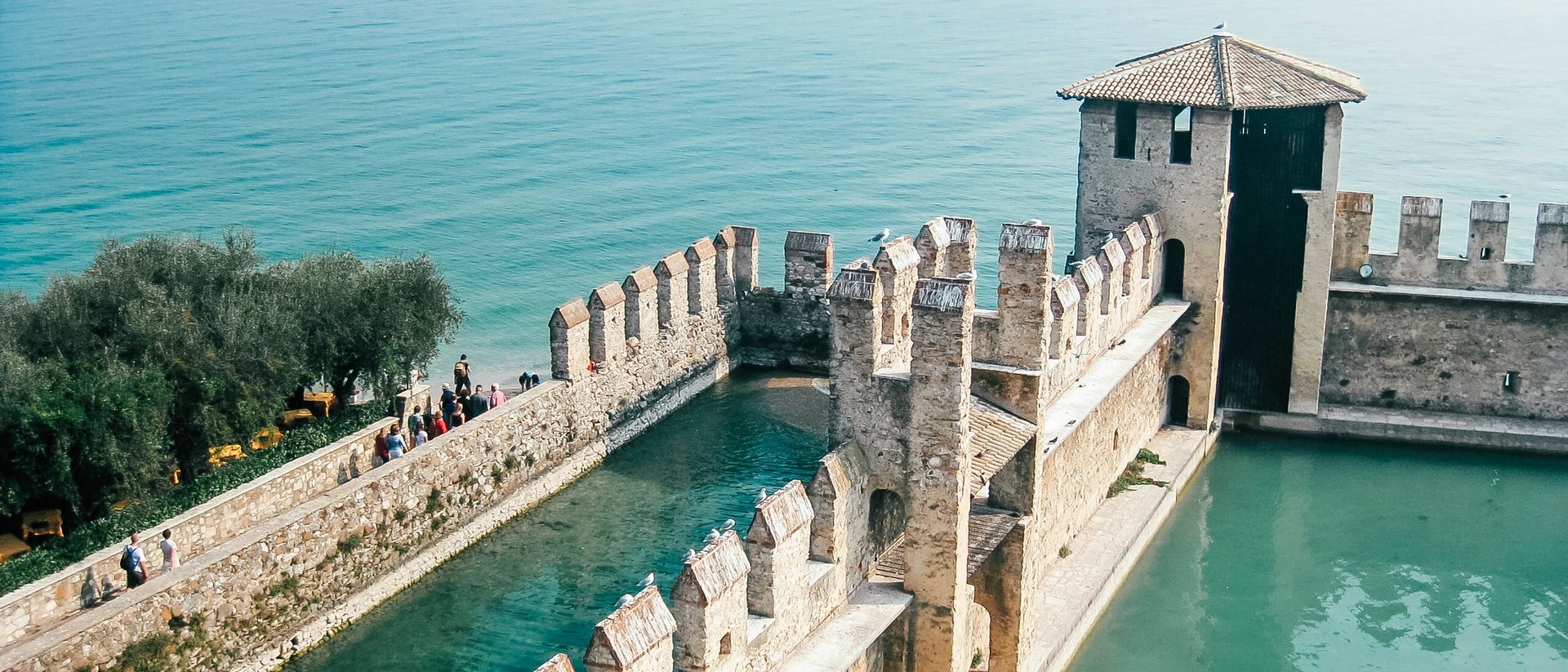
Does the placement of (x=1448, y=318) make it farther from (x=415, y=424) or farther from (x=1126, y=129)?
(x=415, y=424)

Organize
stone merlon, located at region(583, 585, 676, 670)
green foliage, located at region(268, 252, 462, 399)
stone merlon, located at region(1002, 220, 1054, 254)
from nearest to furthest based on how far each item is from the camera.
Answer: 1. stone merlon, located at region(583, 585, 676, 670)
2. stone merlon, located at region(1002, 220, 1054, 254)
3. green foliage, located at region(268, 252, 462, 399)

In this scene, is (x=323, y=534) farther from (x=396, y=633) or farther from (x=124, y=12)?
(x=124, y=12)

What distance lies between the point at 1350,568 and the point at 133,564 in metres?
11.4

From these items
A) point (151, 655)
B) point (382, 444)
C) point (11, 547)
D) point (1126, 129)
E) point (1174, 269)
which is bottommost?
point (151, 655)

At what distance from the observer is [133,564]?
39.3ft

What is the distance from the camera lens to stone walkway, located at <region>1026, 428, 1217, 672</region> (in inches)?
528

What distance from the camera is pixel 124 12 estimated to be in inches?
2761

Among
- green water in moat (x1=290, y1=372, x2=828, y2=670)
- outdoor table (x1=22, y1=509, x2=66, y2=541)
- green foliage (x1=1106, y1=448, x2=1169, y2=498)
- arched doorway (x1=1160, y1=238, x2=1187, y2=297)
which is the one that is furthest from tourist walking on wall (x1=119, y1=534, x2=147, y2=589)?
arched doorway (x1=1160, y1=238, x2=1187, y2=297)

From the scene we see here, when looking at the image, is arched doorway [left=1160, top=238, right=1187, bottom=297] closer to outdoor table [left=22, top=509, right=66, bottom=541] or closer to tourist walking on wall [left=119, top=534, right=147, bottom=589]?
tourist walking on wall [left=119, top=534, right=147, bottom=589]

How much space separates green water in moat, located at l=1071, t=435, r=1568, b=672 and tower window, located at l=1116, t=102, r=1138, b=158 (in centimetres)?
381

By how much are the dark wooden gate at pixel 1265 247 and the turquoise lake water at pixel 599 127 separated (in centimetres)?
1125

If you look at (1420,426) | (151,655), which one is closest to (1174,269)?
(1420,426)

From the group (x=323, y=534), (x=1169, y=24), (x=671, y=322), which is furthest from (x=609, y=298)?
(x=1169, y=24)

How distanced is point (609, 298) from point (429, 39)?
4464cm
